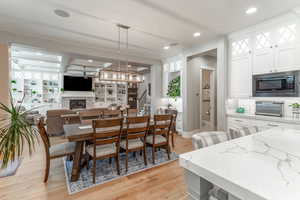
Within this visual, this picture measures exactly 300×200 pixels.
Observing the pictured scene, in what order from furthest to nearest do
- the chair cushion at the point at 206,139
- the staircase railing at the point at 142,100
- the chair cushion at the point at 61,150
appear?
the staircase railing at the point at 142,100
the chair cushion at the point at 61,150
the chair cushion at the point at 206,139

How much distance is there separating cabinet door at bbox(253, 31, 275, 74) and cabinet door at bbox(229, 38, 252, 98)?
13 centimetres

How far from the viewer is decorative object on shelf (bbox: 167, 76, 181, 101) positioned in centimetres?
510

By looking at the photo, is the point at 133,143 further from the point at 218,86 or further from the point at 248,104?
the point at 248,104

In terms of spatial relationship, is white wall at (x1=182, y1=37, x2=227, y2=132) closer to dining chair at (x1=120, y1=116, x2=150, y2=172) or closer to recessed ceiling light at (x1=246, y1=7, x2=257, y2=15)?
recessed ceiling light at (x1=246, y1=7, x2=257, y2=15)

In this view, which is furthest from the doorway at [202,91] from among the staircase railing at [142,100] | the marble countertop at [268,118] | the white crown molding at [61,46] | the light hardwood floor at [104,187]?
the staircase railing at [142,100]

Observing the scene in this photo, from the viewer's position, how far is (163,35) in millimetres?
3549

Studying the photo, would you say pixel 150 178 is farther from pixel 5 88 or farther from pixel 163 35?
pixel 5 88

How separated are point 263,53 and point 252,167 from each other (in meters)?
3.03

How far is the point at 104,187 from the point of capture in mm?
2094

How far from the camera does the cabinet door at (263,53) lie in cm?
282

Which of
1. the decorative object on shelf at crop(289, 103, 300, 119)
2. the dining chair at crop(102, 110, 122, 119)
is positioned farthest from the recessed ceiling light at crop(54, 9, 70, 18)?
the decorative object on shelf at crop(289, 103, 300, 119)

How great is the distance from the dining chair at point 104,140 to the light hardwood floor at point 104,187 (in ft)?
1.01

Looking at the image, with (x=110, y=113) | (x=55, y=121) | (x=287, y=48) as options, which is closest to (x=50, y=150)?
(x=110, y=113)

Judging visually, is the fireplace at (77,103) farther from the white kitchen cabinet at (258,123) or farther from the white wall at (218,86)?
the white kitchen cabinet at (258,123)
